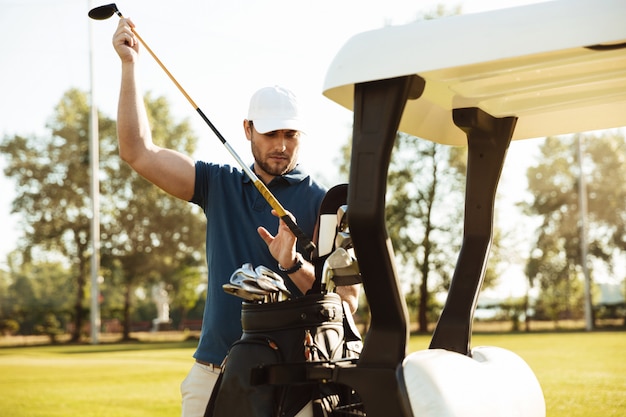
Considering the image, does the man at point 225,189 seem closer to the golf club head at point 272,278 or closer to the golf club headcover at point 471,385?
the golf club head at point 272,278

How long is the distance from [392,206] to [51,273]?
1117 inches

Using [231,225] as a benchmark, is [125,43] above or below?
above

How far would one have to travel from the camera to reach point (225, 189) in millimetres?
2883

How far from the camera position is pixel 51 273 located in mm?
53000

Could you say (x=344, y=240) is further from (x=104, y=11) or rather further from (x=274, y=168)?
(x=104, y=11)

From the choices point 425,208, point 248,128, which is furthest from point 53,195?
point 248,128

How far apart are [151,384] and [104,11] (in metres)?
10.8

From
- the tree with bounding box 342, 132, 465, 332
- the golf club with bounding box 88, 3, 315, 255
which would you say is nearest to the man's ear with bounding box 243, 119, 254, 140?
the golf club with bounding box 88, 3, 315, 255

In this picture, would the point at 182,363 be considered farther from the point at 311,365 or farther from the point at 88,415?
the point at 311,365

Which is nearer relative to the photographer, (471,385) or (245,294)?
(471,385)

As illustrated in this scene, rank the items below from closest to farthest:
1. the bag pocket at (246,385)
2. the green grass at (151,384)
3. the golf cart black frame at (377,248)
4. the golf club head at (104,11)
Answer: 1. the golf cart black frame at (377,248)
2. the bag pocket at (246,385)
3. the golf club head at (104,11)
4. the green grass at (151,384)

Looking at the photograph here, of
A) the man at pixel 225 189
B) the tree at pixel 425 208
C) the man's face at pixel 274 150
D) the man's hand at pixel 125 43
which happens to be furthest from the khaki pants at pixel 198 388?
the tree at pixel 425 208

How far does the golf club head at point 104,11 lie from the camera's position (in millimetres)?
2672

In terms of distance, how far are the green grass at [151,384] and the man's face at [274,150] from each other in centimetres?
584
